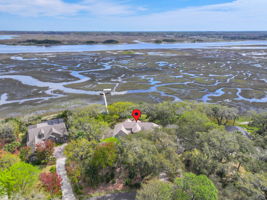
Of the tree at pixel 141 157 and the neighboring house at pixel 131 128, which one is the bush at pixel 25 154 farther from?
the tree at pixel 141 157

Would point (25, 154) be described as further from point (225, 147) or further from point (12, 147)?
point (225, 147)

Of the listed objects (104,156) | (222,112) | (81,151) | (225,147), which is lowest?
(81,151)

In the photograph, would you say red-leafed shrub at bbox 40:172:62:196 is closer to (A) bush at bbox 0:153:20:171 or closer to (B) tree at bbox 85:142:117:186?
(B) tree at bbox 85:142:117:186

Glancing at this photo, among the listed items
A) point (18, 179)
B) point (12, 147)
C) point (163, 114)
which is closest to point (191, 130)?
point (163, 114)

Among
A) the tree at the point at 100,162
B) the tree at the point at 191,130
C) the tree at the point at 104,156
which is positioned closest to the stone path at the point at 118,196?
the tree at the point at 100,162

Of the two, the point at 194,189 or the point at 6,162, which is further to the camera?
the point at 6,162

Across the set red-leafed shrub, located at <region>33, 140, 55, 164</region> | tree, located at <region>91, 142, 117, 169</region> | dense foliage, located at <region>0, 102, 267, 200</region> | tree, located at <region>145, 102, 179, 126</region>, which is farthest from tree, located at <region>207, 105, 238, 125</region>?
red-leafed shrub, located at <region>33, 140, 55, 164</region>
